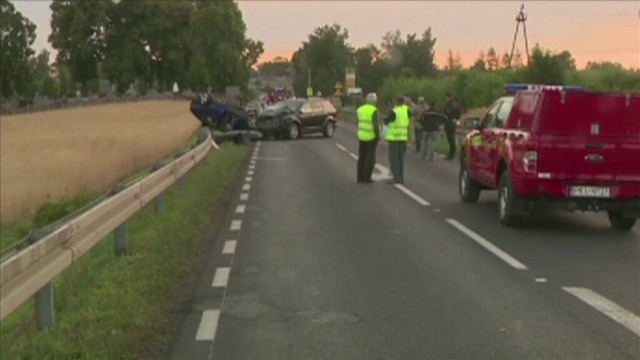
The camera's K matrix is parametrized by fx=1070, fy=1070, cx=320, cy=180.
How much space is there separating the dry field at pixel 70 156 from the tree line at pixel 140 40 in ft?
174

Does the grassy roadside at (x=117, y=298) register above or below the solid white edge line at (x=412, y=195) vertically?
above

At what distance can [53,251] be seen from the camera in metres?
7.36

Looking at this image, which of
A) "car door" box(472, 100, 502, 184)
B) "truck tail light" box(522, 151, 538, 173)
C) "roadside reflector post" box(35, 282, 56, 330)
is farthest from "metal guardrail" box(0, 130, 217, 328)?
"car door" box(472, 100, 502, 184)

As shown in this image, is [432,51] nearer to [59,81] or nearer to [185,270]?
[59,81]

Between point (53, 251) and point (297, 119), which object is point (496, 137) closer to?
point (53, 251)

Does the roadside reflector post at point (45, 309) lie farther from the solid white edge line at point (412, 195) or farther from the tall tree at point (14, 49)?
the tall tree at point (14, 49)

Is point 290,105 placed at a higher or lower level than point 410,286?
higher

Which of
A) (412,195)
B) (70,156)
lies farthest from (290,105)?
(412,195)

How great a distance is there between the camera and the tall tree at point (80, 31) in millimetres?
113688

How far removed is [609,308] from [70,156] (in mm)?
28705

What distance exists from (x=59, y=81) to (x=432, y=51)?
5945cm

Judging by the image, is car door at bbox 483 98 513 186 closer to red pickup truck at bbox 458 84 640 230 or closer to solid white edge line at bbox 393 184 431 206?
red pickup truck at bbox 458 84 640 230

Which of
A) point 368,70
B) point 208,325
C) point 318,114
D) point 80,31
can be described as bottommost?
point 208,325

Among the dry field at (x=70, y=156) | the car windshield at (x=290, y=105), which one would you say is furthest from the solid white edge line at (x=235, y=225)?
the car windshield at (x=290, y=105)
